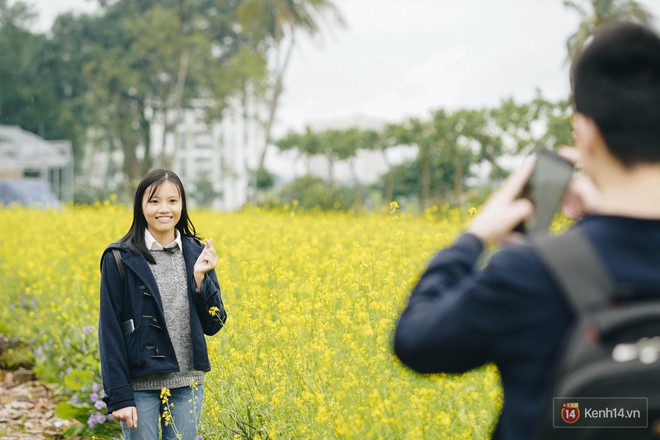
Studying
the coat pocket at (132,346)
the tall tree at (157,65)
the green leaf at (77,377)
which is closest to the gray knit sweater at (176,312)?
the coat pocket at (132,346)

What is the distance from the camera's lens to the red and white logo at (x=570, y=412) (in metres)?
1.23

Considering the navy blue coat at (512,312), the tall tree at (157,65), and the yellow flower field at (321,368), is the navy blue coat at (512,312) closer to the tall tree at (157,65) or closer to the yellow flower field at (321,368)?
the yellow flower field at (321,368)

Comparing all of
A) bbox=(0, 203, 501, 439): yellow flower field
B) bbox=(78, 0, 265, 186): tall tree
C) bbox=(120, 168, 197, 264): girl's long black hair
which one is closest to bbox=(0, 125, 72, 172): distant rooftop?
bbox=(78, 0, 265, 186): tall tree

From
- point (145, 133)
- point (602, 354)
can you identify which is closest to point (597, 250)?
point (602, 354)

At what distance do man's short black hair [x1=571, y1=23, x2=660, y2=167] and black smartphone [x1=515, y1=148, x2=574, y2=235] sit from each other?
0.32 ft

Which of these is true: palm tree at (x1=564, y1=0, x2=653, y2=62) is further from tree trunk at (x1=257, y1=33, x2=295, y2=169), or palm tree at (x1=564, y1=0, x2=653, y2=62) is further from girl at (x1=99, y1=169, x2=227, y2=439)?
girl at (x1=99, y1=169, x2=227, y2=439)

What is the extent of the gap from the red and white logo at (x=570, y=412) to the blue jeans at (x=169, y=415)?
215 cm

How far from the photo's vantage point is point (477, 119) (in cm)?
2330

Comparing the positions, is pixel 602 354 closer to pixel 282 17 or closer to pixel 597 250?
pixel 597 250

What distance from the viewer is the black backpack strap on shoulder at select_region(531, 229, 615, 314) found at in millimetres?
1211

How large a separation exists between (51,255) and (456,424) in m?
6.44

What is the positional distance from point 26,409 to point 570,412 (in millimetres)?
5363

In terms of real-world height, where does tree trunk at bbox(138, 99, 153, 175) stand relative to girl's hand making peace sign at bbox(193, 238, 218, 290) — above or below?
above

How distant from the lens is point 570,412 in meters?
1.25
